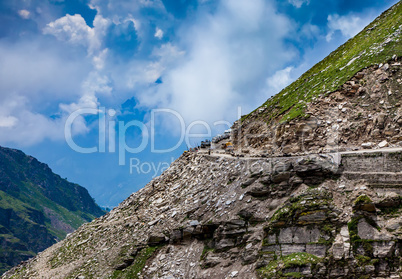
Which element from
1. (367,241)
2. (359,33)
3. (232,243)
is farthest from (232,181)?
(359,33)

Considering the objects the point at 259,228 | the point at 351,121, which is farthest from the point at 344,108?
the point at 259,228

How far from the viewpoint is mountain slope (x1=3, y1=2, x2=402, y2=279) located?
2888cm

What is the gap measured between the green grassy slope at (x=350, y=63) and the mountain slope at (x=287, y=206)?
1.03 ft

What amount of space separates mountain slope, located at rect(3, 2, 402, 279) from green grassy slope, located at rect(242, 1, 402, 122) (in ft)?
1.03

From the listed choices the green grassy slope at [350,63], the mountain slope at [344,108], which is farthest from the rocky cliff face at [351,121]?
the green grassy slope at [350,63]

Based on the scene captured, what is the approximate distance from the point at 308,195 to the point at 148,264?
18.9m

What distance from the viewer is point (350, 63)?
190 ft

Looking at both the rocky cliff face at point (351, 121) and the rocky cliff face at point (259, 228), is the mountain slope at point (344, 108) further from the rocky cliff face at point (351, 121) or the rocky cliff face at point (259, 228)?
the rocky cliff face at point (259, 228)

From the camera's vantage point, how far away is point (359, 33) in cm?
7562

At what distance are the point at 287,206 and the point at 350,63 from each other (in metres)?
34.9

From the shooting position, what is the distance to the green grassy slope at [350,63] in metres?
52.8

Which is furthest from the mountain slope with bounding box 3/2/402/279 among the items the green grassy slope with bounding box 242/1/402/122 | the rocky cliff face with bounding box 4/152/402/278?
the green grassy slope with bounding box 242/1/402/122

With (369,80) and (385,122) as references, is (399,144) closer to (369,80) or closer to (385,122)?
(385,122)

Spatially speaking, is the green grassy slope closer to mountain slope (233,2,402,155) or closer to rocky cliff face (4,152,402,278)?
mountain slope (233,2,402,155)
